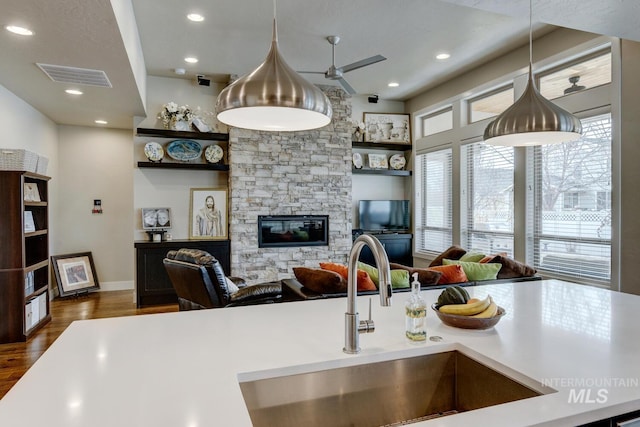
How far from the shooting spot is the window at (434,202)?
20.6 ft

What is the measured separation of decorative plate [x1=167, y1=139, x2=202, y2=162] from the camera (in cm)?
571

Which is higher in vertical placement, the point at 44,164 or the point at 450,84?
the point at 450,84

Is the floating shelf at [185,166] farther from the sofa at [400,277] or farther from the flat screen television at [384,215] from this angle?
the sofa at [400,277]

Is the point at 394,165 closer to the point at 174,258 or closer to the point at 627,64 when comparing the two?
the point at 627,64

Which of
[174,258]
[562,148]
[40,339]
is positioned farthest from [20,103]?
[562,148]

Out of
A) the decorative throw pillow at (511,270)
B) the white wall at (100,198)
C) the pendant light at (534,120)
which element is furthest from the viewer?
the white wall at (100,198)

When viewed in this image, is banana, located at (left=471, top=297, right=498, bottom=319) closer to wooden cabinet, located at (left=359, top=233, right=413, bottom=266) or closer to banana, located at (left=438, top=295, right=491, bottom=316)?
banana, located at (left=438, top=295, right=491, bottom=316)

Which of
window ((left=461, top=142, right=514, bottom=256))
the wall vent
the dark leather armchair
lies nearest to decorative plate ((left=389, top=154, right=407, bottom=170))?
window ((left=461, top=142, right=514, bottom=256))

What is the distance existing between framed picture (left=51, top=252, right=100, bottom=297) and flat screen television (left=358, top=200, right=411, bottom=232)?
4.39 metres

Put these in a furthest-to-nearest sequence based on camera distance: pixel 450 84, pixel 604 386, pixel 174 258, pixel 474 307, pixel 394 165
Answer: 1. pixel 394 165
2. pixel 450 84
3. pixel 174 258
4. pixel 474 307
5. pixel 604 386

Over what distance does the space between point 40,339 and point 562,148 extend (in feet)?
19.3

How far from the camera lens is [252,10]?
12.4 feet

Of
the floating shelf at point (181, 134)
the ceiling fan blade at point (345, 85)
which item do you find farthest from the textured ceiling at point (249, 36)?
the ceiling fan blade at point (345, 85)

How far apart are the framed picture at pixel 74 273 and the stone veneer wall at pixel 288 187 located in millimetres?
2382
